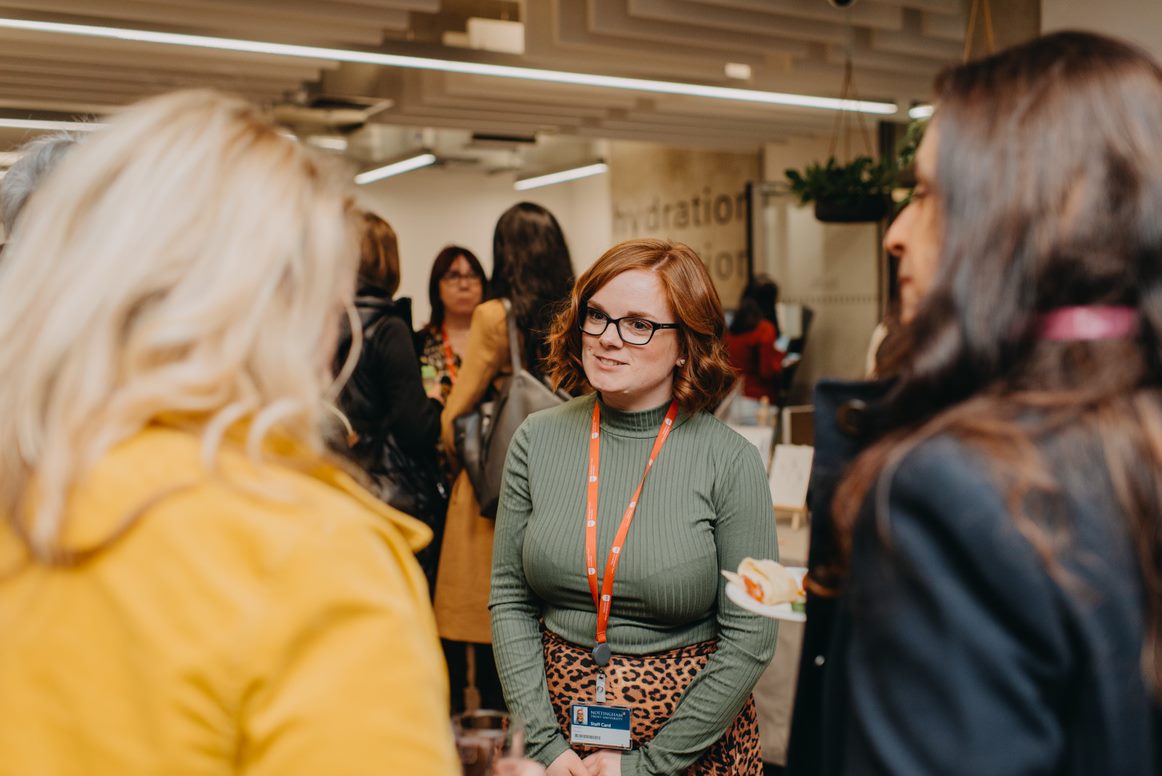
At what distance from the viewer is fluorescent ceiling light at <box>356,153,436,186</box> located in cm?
1191

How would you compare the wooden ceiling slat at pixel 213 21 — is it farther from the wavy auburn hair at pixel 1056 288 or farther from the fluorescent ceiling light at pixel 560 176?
the fluorescent ceiling light at pixel 560 176

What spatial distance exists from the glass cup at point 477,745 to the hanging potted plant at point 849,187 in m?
4.90

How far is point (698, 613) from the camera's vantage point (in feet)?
5.96

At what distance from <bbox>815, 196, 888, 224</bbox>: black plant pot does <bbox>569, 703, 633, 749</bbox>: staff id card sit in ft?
14.3

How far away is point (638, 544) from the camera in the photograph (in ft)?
5.95

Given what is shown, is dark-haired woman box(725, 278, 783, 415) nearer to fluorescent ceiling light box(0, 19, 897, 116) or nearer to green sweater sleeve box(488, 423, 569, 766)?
fluorescent ceiling light box(0, 19, 897, 116)

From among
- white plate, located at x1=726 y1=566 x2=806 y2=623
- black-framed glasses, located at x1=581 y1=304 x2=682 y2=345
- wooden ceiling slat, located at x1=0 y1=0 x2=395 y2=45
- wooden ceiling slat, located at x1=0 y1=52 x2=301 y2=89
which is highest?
wooden ceiling slat, located at x1=0 y1=0 x2=395 y2=45

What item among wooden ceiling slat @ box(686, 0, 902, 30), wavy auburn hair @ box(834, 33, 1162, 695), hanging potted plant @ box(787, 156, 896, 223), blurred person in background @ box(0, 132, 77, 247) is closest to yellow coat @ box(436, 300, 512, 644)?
blurred person in background @ box(0, 132, 77, 247)

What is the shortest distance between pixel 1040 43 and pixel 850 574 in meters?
0.52

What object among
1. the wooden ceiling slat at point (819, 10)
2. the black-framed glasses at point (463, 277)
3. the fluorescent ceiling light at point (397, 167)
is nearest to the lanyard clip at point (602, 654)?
the black-framed glasses at point (463, 277)

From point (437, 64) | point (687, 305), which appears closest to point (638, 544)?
point (687, 305)

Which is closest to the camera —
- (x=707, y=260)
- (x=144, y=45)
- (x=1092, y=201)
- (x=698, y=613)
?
(x=1092, y=201)

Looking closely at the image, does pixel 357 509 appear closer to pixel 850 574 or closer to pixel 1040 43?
pixel 850 574

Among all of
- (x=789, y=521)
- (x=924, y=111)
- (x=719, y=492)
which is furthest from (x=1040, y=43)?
(x=924, y=111)
